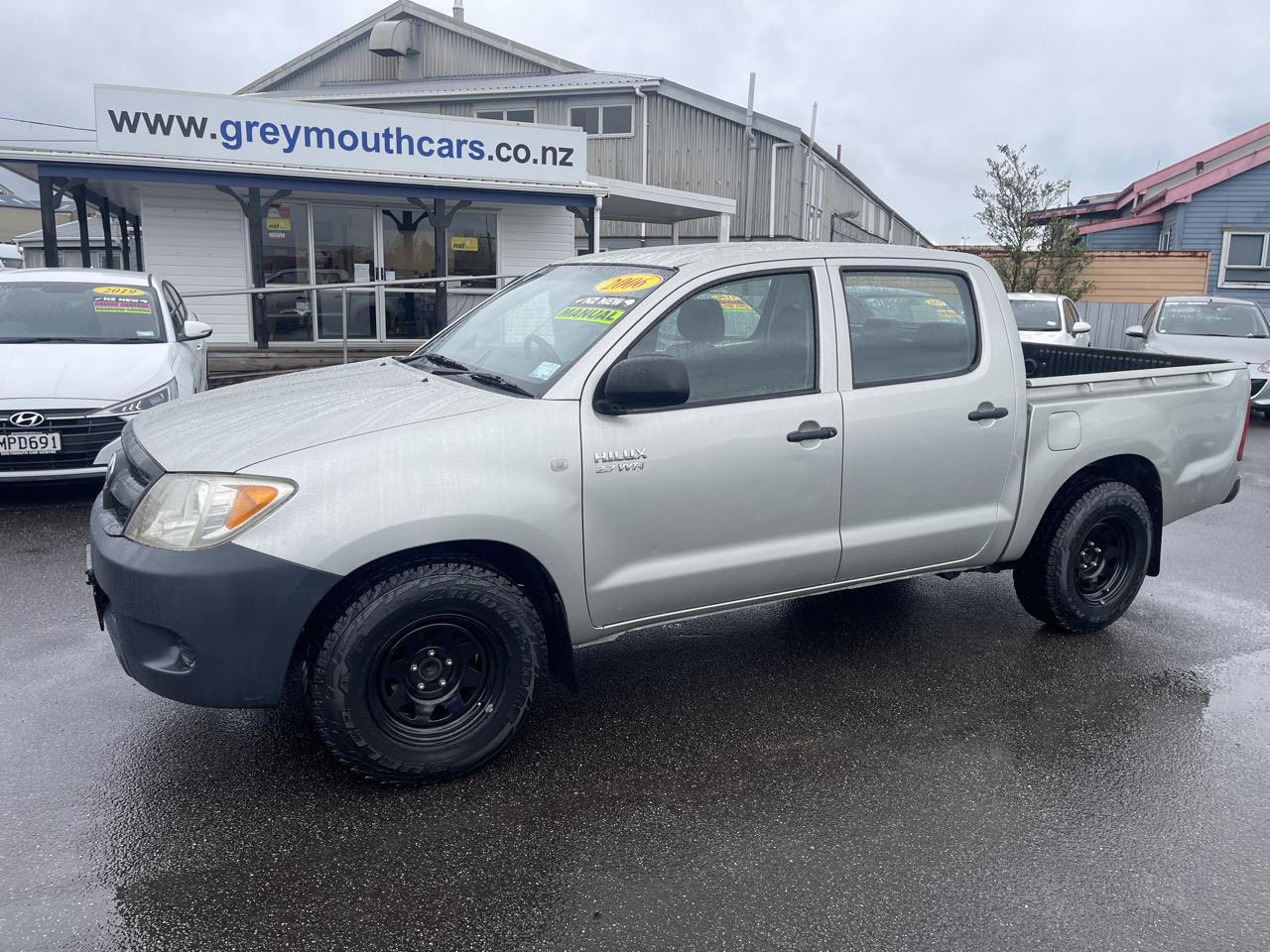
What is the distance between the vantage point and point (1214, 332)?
46.9ft

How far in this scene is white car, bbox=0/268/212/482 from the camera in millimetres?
6562

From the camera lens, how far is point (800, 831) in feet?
10.5

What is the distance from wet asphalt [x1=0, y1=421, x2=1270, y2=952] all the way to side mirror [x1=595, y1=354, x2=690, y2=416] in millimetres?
1299

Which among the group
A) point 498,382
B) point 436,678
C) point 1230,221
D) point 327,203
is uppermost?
point 1230,221

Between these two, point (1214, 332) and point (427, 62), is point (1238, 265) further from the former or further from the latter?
point (427, 62)

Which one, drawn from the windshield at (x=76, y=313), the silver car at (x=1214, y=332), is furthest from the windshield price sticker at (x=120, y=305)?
the silver car at (x=1214, y=332)

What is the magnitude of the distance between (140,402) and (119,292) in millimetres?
1847

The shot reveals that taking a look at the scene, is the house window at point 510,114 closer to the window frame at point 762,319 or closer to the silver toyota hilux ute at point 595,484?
the silver toyota hilux ute at point 595,484

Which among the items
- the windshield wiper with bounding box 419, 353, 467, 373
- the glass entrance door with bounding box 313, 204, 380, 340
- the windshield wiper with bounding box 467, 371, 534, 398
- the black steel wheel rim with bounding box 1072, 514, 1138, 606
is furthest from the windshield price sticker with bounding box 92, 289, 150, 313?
the glass entrance door with bounding box 313, 204, 380, 340

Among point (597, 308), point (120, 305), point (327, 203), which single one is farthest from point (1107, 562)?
point (327, 203)

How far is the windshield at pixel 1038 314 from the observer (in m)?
14.1

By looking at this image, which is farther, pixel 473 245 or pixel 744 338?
pixel 473 245

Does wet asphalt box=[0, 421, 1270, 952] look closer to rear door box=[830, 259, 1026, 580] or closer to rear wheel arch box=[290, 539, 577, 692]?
rear wheel arch box=[290, 539, 577, 692]

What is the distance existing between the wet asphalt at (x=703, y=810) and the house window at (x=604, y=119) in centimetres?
2308
